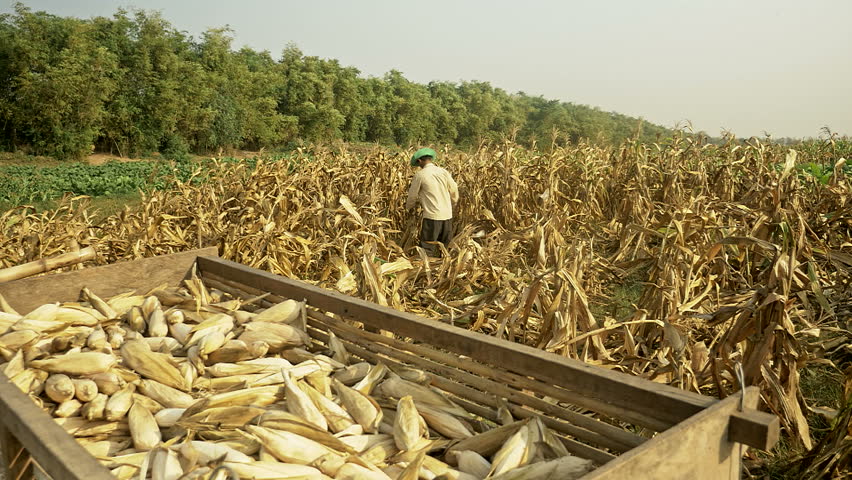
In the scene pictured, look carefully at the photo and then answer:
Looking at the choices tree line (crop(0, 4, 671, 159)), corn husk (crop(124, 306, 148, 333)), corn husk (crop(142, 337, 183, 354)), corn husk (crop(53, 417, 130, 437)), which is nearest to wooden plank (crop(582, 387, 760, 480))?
corn husk (crop(53, 417, 130, 437))

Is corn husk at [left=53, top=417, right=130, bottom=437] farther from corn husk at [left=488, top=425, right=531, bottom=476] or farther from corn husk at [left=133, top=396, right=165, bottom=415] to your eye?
corn husk at [left=488, top=425, right=531, bottom=476]

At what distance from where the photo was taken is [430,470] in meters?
1.75

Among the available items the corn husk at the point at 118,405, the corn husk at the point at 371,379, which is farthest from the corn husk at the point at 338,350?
the corn husk at the point at 118,405

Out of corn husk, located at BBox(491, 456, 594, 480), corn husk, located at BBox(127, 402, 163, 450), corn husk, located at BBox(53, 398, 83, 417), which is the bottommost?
corn husk, located at BBox(53, 398, 83, 417)

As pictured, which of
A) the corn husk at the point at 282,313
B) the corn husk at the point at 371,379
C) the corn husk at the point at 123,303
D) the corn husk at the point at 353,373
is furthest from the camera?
the corn husk at the point at 123,303

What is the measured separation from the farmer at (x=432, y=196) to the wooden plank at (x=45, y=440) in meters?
5.60

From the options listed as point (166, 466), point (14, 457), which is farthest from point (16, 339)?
point (166, 466)

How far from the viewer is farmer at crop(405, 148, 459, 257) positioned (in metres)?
7.18

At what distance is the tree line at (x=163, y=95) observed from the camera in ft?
87.4

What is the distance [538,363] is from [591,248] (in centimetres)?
207

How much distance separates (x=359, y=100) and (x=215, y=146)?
43.4 feet

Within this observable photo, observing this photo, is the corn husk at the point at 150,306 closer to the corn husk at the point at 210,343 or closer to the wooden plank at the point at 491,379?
the corn husk at the point at 210,343

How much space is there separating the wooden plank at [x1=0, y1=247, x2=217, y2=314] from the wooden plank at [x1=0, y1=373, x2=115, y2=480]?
1569 millimetres

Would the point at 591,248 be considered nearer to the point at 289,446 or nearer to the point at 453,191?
the point at 289,446
